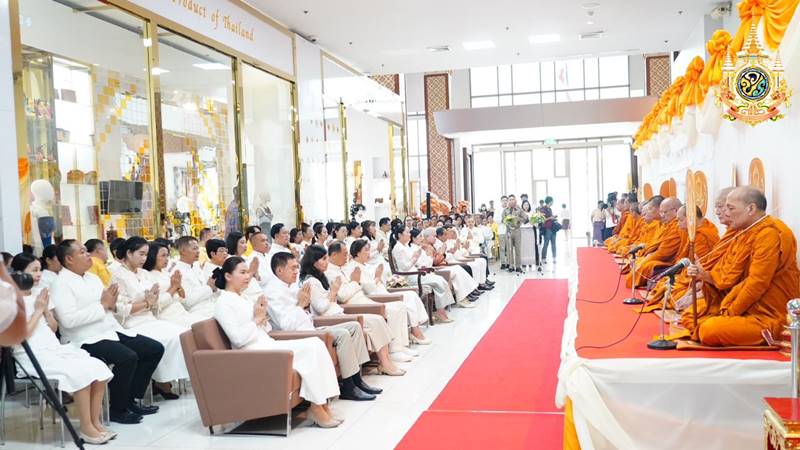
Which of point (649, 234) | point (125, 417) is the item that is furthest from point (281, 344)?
point (649, 234)

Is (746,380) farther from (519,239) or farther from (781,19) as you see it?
(519,239)

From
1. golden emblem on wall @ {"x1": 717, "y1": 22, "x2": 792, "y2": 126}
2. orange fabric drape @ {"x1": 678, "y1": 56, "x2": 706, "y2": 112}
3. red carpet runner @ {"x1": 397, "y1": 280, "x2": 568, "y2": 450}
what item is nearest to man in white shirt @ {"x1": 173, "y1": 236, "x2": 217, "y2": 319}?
red carpet runner @ {"x1": 397, "y1": 280, "x2": 568, "y2": 450}

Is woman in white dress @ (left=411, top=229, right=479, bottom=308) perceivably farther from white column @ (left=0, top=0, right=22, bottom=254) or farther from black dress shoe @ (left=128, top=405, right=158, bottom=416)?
white column @ (left=0, top=0, right=22, bottom=254)

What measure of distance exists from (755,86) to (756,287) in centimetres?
144

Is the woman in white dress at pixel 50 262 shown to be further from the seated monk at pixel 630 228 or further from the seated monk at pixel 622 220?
the seated monk at pixel 622 220

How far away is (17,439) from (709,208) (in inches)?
278

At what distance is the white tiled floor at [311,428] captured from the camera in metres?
4.89

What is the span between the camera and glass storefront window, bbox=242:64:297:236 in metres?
10.1

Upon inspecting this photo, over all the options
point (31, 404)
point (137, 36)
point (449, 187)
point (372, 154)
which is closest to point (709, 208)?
point (137, 36)

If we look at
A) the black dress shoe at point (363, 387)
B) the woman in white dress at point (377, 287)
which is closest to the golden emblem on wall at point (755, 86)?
the black dress shoe at point (363, 387)

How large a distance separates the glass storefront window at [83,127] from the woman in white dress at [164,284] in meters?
0.77

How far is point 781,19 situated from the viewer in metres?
4.83

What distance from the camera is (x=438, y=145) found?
27.1 m

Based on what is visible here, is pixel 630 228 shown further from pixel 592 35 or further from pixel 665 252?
pixel 665 252
